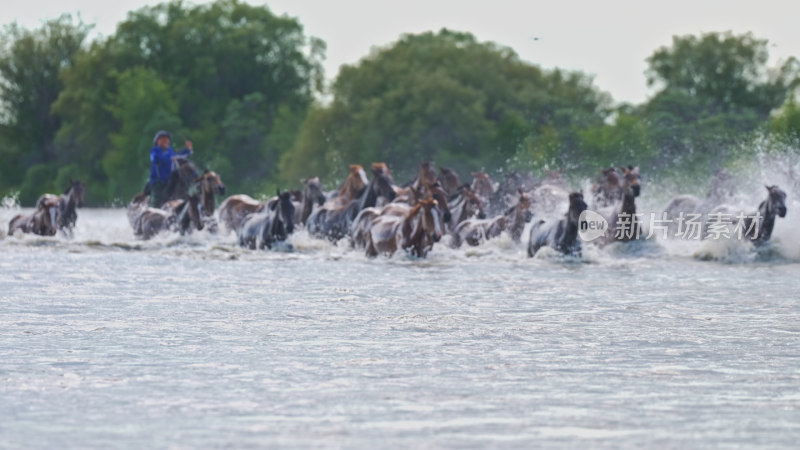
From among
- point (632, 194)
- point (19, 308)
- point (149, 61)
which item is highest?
point (149, 61)

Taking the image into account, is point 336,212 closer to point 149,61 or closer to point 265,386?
point 265,386

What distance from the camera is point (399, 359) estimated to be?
12.0 metres

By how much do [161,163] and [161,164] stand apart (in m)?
0.07

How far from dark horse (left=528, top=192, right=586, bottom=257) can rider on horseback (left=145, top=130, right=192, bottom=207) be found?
8.78m

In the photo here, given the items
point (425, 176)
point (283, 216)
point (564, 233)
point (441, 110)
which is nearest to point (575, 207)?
point (564, 233)

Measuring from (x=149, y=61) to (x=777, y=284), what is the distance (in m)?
84.2

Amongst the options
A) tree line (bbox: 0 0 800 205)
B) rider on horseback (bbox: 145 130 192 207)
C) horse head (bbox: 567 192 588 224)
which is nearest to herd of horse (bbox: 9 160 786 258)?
horse head (bbox: 567 192 588 224)

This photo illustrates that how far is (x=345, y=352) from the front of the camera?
12422mm

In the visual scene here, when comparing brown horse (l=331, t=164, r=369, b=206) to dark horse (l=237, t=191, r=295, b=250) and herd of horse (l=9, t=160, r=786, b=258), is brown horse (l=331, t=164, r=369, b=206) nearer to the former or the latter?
herd of horse (l=9, t=160, r=786, b=258)

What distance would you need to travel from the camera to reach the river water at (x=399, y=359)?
8.97m

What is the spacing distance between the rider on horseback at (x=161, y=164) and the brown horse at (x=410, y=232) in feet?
23.0

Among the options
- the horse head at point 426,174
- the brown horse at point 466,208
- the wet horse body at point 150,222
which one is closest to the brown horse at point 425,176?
the horse head at point 426,174

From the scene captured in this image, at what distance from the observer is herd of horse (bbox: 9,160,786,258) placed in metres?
25.9

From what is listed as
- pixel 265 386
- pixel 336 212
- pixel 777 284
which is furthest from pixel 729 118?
pixel 265 386
